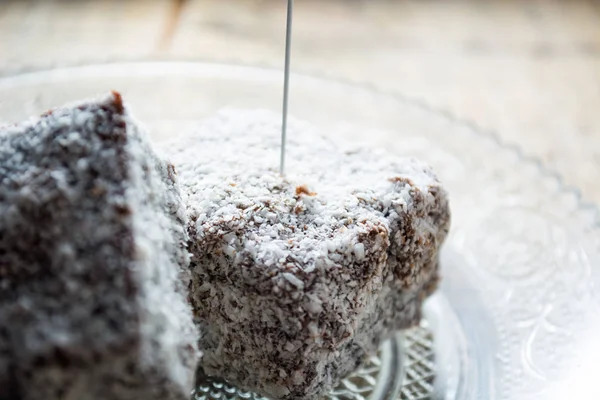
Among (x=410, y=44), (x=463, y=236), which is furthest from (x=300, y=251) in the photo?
(x=410, y=44)

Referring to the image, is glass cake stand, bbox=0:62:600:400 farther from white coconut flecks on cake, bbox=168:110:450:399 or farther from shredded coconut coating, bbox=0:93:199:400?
shredded coconut coating, bbox=0:93:199:400

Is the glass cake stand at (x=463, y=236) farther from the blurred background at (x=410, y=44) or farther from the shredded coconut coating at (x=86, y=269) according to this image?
the shredded coconut coating at (x=86, y=269)

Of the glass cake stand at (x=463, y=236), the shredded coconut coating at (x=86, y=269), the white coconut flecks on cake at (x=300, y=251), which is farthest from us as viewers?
the glass cake stand at (x=463, y=236)

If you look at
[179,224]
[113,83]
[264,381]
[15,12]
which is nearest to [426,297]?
[264,381]

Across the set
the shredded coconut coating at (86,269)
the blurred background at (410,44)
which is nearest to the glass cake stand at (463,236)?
the blurred background at (410,44)

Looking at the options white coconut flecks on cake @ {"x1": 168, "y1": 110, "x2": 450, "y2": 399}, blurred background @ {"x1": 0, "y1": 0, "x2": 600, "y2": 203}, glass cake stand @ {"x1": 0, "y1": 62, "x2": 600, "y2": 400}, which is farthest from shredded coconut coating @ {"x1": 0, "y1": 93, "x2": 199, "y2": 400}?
blurred background @ {"x1": 0, "y1": 0, "x2": 600, "y2": 203}
